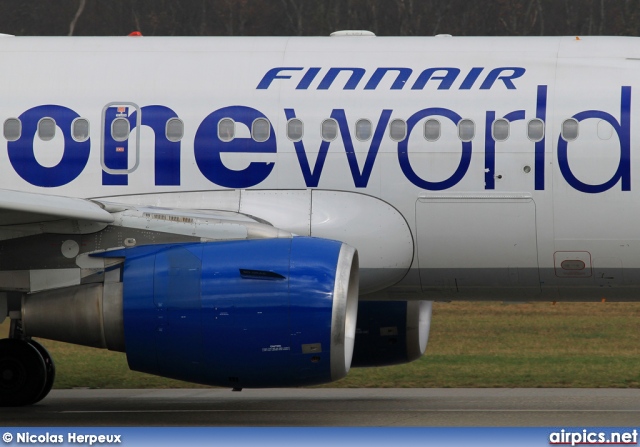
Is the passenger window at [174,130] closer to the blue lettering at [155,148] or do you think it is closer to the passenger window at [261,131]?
the blue lettering at [155,148]

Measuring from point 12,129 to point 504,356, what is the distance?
8.76 meters

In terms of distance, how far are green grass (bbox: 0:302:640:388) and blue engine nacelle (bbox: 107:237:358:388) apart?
4.96 m

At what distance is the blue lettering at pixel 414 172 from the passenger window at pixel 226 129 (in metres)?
1.56

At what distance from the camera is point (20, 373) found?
516 inches

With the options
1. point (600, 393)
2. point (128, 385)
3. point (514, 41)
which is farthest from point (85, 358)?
point (514, 41)

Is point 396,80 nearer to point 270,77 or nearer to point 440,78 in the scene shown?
point 440,78

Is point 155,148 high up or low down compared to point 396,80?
down

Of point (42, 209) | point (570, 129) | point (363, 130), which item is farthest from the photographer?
point (363, 130)

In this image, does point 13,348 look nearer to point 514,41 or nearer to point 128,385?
point 128,385

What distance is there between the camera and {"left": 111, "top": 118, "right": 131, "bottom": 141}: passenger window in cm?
1204

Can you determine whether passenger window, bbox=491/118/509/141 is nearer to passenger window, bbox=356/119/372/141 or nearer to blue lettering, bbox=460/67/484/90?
blue lettering, bbox=460/67/484/90
